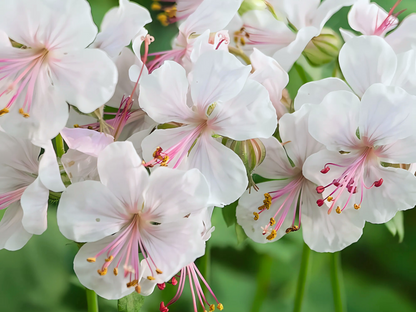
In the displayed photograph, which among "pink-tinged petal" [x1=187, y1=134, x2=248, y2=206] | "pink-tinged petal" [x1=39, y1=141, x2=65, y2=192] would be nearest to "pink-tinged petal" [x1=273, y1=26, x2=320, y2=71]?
"pink-tinged petal" [x1=187, y1=134, x2=248, y2=206]

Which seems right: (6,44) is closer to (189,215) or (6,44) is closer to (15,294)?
(189,215)

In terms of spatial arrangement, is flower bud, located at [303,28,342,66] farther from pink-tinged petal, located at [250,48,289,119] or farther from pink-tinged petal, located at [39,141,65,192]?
pink-tinged petal, located at [39,141,65,192]

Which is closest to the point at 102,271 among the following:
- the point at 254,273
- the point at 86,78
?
the point at 86,78

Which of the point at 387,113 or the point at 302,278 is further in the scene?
the point at 302,278

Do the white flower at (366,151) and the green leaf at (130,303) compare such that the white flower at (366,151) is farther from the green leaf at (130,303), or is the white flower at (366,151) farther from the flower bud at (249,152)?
the green leaf at (130,303)

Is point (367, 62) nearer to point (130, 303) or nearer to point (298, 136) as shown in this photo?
point (298, 136)

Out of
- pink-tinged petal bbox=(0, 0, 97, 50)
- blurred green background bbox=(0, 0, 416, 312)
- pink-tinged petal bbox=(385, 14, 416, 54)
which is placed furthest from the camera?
blurred green background bbox=(0, 0, 416, 312)
